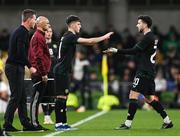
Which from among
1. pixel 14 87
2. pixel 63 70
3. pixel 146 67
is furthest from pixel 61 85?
pixel 146 67

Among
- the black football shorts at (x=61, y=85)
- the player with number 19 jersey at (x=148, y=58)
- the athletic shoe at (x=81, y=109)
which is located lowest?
the athletic shoe at (x=81, y=109)

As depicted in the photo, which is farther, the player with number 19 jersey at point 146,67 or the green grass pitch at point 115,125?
the player with number 19 jersey at point 146,67

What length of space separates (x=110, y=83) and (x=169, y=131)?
35.9ft

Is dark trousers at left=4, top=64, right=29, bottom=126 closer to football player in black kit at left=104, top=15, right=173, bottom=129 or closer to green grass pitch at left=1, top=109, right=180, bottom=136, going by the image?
green grass pitch at left=1, top=109, right=180, bottom=136

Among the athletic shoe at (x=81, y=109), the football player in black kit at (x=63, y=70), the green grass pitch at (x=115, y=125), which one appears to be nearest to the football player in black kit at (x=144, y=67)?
the green grass pitch at (x=115, y=125)

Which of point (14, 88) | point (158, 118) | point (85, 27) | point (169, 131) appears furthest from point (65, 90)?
point (85, 27)

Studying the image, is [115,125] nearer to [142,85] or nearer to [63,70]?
[142,85]

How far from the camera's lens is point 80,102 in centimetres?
2434

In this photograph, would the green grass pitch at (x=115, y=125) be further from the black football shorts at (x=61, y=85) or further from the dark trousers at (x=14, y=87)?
the black football shorts at (x=61, y=85)

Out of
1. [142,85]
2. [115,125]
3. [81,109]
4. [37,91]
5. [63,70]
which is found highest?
[63,70]

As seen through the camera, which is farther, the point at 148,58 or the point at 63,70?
the point at 148,58

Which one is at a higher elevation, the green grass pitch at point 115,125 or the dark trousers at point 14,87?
the dark trousers at point 14,87

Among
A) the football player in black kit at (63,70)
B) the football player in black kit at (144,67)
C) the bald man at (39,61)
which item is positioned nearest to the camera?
the football player in black kit at (63,70)

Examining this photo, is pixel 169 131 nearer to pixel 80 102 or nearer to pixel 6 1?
pixel 80 102
